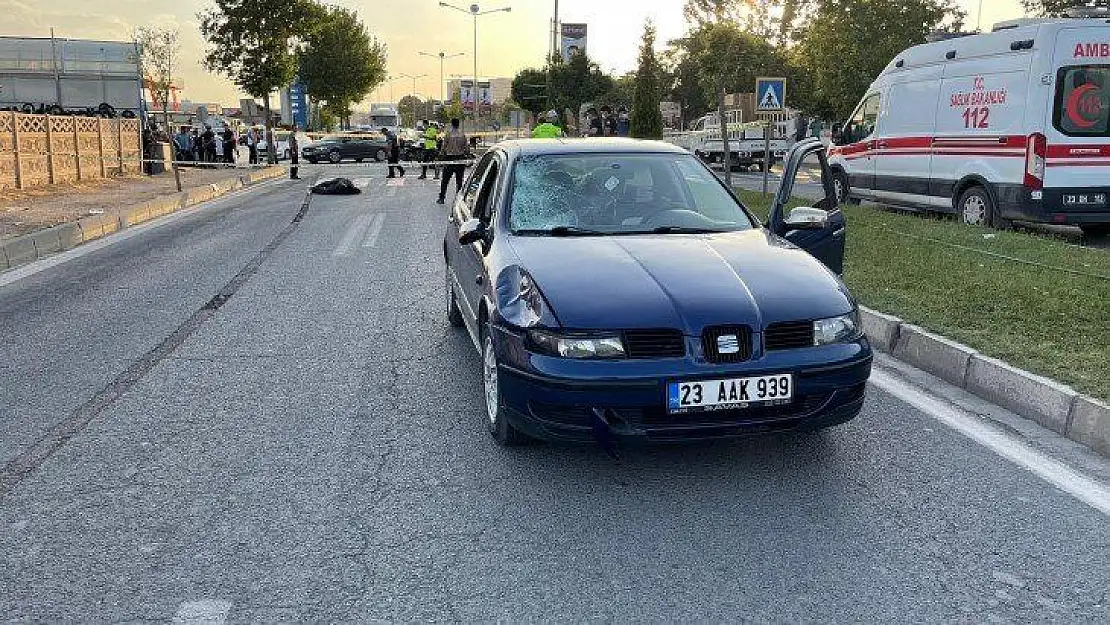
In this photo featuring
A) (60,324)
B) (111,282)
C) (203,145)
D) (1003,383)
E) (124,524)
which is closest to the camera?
(124,524)

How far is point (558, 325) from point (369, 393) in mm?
1910

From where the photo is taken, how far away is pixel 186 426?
4793 millimetres

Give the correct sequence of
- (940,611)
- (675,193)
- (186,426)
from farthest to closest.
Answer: (675,193), (186,426), (940,611)

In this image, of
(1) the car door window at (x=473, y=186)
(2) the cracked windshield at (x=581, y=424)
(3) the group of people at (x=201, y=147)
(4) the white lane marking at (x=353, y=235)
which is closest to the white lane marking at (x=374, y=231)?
(4) the white lane marking at (x=353, y=235)

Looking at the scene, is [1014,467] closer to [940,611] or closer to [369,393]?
[940,611]

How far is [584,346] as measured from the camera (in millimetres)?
3836

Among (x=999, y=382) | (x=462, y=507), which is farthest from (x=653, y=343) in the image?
(x=999, y=382)

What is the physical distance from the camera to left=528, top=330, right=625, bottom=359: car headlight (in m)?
3.81

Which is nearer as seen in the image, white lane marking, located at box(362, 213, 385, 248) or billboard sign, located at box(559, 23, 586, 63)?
white lane marking, located at box(362, 213, 385, 248)

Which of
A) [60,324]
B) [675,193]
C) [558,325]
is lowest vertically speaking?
[60,324]

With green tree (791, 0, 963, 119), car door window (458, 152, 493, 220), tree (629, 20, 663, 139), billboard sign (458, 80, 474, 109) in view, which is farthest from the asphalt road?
billboard sign (458, 80, 474, 109)

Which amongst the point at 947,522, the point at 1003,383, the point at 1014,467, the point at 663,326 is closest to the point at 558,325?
the point at 663,326

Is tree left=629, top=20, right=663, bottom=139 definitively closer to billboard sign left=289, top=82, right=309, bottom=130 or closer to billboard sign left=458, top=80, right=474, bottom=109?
billboard sign left=289, top=82, right=309, bottom=130

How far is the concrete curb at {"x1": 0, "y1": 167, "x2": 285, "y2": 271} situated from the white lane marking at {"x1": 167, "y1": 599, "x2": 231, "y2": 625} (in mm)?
9466
